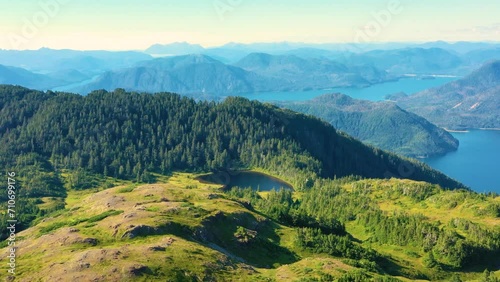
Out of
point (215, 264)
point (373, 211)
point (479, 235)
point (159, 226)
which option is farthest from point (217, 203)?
point (479, 235)

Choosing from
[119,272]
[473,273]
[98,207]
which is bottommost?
[473,273]

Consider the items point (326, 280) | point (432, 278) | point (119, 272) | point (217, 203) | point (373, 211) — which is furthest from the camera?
point (373, 211)

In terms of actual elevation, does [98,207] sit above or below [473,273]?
above

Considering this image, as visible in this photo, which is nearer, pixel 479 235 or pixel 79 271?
pixel 79 271

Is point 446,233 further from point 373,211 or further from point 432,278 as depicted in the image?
point 373,211

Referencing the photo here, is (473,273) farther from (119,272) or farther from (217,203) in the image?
(119,272)

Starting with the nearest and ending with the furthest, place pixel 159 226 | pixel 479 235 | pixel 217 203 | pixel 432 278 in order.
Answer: pixel 159 226 → pixel 432 278 → pixel 217 203 → pixel 479 235
